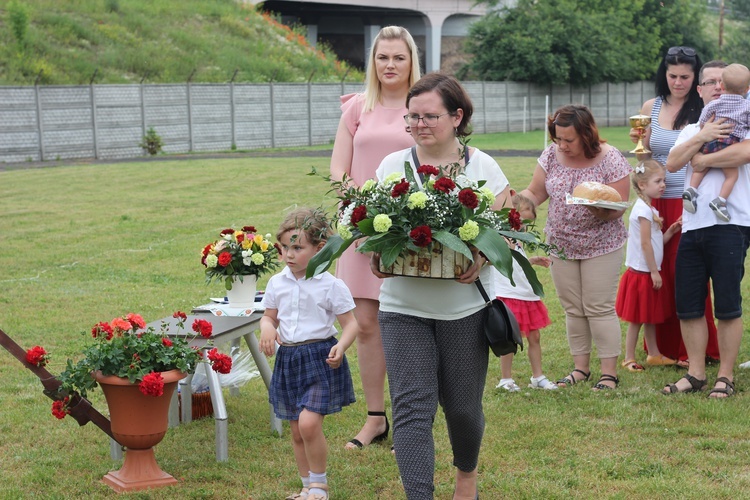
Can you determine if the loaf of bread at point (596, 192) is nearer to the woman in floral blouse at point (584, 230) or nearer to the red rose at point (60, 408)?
the woman in floral blouse at point (584, 230)

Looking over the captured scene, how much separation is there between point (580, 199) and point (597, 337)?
3.45 ft

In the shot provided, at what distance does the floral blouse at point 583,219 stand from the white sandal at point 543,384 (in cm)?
85

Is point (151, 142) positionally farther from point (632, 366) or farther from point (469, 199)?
point (469, 199)

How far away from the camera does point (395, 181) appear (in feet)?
13.5

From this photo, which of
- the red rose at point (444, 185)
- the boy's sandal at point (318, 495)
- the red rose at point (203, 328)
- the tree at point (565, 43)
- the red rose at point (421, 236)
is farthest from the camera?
the tree at point (565, 43)

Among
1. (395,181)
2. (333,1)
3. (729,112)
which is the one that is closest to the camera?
(395,181)

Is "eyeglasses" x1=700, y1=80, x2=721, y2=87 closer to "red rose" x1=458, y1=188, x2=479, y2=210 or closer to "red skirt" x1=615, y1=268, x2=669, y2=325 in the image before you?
"red skirt" x1=615, y1=268, x2=669, y2=325

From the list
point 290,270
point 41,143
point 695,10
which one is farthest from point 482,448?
point 695,10

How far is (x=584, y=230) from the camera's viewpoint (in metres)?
6.57

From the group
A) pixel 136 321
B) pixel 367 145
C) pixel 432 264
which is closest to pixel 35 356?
pixel 136 321

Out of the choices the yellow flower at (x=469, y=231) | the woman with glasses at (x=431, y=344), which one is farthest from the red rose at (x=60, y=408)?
the yellow flower at (x=469, y=231)

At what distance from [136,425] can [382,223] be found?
1.88 meters

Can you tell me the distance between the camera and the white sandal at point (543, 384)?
6.72 m

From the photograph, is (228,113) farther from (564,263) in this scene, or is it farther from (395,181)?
(395,181)
